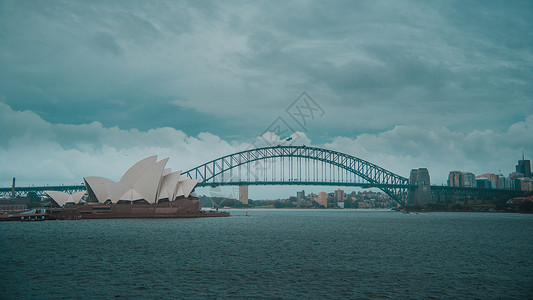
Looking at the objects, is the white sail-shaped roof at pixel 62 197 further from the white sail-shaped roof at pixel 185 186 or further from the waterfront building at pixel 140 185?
the white sail-shaped roof at pixel 185 186

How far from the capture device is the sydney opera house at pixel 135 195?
237 ft

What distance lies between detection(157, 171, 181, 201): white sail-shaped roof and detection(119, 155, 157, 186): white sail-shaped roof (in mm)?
4965

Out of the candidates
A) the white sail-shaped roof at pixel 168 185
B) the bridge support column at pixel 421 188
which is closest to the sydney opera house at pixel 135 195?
the white sail-shaped roof at pixel 168 185

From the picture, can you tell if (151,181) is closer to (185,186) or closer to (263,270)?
(185,186)

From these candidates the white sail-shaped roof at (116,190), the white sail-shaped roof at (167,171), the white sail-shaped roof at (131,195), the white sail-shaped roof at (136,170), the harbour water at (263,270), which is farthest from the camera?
the white sail-shaped roof at (167,171)

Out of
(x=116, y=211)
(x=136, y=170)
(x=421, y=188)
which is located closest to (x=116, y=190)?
(x=116, y=211)

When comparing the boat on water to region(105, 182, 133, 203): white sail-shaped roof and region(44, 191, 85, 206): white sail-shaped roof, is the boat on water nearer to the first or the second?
region(105, 182, 133, 203): white sail-shaped roof

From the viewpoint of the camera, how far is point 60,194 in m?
93.2

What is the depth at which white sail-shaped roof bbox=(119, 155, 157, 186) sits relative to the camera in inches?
2800

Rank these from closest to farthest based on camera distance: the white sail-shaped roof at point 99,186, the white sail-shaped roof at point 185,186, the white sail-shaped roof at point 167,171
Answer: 1. the white sail-shaped roof at point 99,186
2. the white sail-shaped roof at point 167,171
3. the white sail-shaped roof at point 185,186

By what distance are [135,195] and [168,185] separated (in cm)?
592

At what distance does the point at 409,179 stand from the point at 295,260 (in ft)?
387

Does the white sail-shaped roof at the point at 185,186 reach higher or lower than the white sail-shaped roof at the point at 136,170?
lower

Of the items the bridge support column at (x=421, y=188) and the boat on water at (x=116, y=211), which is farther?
the bridge support column at (x=421, y=188)
